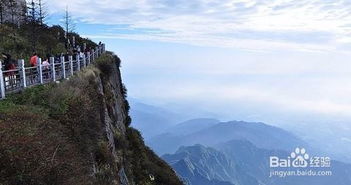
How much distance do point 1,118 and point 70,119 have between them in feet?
7.38

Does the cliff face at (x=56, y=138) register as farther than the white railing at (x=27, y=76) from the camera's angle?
No

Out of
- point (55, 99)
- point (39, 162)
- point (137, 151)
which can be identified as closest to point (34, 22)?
point (137, 151)

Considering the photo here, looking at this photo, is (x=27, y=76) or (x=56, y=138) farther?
(x=27, y=76)

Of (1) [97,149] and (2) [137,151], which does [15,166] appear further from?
(2) [137,151]

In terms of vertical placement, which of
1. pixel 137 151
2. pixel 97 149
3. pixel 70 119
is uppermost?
pixel 70 119

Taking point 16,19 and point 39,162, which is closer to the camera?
point 39,162

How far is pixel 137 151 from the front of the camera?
27.9 m

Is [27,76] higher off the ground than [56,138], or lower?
higher

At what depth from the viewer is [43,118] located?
1124 centimetres

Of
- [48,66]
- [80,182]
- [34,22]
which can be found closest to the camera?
[80,182]

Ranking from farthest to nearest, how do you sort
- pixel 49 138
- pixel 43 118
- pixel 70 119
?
pixel 70 119
pixel 43 118
pixel 49 138

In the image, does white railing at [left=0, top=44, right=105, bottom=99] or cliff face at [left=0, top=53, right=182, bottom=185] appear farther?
white railing at [left=0, top=44, right=105, bottom=99]

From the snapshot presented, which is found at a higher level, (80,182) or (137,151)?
(80,182)

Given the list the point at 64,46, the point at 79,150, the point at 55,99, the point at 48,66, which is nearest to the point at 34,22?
the point at 64,46
